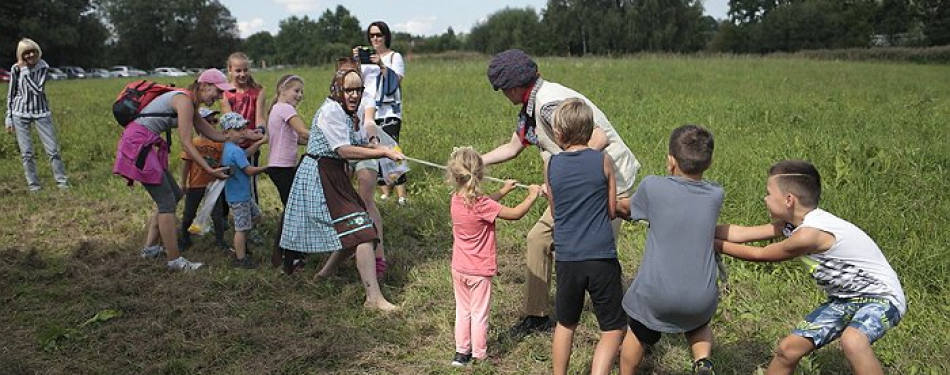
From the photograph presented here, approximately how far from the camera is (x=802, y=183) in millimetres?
3119

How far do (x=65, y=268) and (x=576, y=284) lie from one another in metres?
4.49

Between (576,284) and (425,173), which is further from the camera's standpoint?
(425,173)

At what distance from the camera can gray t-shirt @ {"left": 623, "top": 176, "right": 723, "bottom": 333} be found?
10.3 ft

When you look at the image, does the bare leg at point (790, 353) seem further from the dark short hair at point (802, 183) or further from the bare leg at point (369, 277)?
the bare leg at point (369, 277)

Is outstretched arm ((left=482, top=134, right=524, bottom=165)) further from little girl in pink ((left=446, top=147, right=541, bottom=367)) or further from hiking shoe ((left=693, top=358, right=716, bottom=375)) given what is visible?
hiking shoe ((left=693, top=358, right=716, bottom=375))

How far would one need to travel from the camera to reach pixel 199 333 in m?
4.67


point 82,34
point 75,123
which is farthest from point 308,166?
point 82,34

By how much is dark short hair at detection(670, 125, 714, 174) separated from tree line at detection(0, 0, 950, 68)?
4714cm

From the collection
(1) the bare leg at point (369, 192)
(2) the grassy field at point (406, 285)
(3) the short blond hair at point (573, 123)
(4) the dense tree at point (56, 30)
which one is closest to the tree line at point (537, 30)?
(4) the dense tree at point (56, 30)

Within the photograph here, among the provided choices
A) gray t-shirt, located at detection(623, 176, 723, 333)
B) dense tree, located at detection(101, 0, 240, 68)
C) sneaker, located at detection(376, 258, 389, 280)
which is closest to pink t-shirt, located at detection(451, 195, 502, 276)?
gray t-shirt, located at detection(623, 176, 723, 333)

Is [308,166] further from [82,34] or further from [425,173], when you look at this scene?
[82,34]

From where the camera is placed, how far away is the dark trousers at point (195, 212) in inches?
252

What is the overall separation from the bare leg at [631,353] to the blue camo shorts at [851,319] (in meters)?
0.69

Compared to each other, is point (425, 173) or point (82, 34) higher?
point (82, 34)
